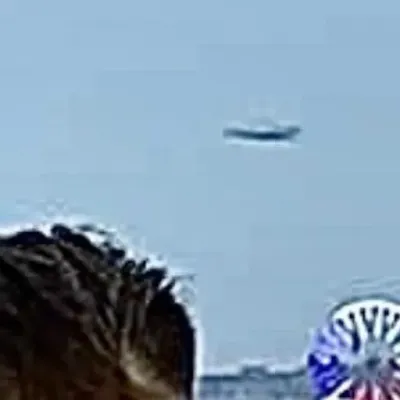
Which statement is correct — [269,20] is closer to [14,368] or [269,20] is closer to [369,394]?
[369,394]

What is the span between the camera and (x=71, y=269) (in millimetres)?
491

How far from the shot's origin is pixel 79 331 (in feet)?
1.54

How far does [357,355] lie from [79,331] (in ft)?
3.29

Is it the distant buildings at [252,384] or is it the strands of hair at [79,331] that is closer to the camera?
the strands of hair at [79,331]

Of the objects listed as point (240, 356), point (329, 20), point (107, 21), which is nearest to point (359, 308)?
point (240, 356)

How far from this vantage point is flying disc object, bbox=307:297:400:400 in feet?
4.74

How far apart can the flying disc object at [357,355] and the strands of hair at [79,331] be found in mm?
948

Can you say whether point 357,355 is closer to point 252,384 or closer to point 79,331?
point 252,384

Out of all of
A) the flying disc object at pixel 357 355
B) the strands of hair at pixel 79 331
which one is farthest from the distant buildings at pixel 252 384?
the strands of hair at pixel 79 331

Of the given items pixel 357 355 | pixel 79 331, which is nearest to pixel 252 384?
pixel 357 355

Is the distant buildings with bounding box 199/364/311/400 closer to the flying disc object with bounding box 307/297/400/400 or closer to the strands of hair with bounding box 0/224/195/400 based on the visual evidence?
the flying disc object with bounding box 307/297/400/400

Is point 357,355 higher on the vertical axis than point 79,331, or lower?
higher

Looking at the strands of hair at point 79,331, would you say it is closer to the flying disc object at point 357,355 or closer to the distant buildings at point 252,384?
the flying disc object at point 357,355

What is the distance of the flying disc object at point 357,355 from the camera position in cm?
144
